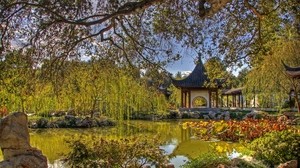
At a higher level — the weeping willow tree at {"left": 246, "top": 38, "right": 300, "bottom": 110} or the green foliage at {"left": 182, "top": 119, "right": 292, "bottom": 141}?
the weeping willow tree at {"left": 246, "top": 38, "right": 300, "bottom": 110}

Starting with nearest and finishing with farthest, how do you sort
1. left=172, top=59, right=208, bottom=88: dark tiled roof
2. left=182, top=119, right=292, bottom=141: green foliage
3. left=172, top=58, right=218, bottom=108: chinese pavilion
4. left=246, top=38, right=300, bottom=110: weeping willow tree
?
1. left=182, top=119, right=292, bottom=141: green foliage
2. left=246, top=38, right=300, bottom=110: weeping willow tree
3. left=172, top=59, right=208, bottom=88: dark tiled roof
4. left=172, top=58, right=218, bottom=108: chinese pavilion

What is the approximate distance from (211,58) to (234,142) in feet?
20.5

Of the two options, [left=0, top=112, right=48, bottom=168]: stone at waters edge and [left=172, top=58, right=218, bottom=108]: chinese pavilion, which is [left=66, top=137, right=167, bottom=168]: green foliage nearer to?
[left=0, top=112, right=48, bottom=168]: stone at waters edge

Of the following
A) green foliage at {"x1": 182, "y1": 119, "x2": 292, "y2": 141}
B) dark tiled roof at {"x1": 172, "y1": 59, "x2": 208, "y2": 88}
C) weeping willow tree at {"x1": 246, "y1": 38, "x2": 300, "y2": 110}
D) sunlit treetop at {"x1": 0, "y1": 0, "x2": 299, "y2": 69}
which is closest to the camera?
sunlit treetop at {"x1": 0, "y1": 0, "x2": 299, "y2": 69}

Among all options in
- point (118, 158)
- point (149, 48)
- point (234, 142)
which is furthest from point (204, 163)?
point (234, 142)

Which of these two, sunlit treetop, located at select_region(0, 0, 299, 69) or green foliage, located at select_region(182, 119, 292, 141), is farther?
green foliage, located at select_region(182, 119, 292, 141)

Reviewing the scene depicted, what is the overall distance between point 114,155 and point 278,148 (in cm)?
294

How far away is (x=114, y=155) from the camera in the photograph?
5.34 m

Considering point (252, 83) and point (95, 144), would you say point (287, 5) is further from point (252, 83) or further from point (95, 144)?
point (252, 83)

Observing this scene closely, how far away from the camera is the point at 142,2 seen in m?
4.49

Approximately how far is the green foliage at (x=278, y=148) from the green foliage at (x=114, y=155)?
7.13 ft

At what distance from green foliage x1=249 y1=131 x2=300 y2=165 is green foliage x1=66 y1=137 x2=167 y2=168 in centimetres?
217

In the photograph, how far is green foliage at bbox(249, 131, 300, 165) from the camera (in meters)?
6.37

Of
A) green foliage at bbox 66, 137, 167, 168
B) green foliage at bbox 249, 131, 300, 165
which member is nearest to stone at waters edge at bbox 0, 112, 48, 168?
green foliage at bbox 66, 137, 167, 168
